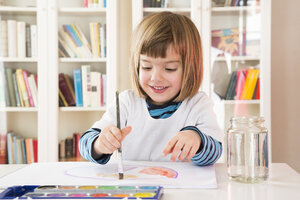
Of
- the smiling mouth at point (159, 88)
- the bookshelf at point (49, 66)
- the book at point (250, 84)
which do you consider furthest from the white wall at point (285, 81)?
the smiling mouth at point (159, 88)

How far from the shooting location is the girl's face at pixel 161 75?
125cm

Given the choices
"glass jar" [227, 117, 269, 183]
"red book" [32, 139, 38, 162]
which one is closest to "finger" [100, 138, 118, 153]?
"glass jar" [227, 117, 269, 183]

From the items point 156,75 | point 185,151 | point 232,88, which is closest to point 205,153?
point 185,151

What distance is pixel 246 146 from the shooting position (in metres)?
0.85

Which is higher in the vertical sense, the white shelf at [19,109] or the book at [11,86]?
the book at [11,86]

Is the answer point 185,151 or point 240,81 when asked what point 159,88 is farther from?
point 240,81

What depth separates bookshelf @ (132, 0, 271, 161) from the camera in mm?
2639

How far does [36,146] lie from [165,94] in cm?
160

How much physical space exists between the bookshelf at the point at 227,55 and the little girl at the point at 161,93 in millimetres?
1328

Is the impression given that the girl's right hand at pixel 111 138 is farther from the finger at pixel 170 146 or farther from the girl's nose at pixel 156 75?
the girl's nose at pixel 156 75

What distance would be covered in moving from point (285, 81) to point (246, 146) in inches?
86.1

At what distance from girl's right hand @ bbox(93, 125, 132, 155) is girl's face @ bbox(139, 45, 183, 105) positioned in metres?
0.35

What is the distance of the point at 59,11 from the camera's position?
2689 millimetres

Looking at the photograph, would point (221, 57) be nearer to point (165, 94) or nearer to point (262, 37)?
point (262, 37)
